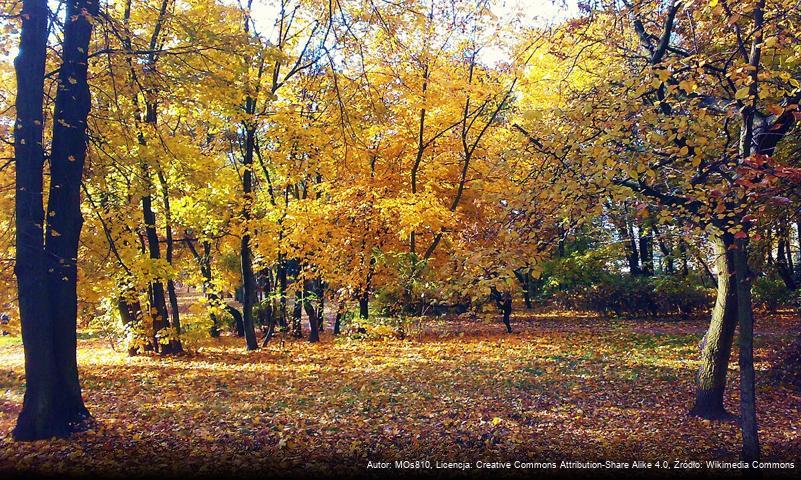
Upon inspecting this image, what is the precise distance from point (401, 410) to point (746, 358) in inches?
161

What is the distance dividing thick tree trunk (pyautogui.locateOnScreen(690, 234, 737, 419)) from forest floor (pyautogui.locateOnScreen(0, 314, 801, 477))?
0.77 feet

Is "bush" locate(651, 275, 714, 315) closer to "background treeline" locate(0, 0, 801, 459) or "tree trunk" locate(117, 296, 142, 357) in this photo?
"background treeline" locate(0, 0, 801, 459)

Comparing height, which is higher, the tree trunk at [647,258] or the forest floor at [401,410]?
the tree trunk at [647,258]

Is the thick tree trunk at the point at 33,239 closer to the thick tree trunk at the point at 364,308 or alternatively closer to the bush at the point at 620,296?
the thick tree trunk at the point at 364,308

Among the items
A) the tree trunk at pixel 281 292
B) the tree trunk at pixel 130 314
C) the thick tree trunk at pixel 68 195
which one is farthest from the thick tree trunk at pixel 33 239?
the tree trunk at pixel 281 292

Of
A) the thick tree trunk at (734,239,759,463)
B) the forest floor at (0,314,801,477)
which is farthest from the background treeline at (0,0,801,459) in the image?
the forest floor at (0,314,801,477)

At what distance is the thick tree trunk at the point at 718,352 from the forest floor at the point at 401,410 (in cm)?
24

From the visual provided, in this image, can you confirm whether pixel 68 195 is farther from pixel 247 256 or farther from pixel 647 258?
pixel 647 258

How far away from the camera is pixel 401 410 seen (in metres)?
6.94

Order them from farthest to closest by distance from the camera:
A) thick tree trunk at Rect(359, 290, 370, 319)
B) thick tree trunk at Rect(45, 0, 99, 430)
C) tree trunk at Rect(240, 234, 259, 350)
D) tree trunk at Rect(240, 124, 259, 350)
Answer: thick tree trunk at Rect(359, 290, 370, 319), tree trunk at Rect(240, 234, 259, 350), tree trunk at Rect(240, 124, 259, 350), thick tree trunk at Rect(45, 0, 99, 430)

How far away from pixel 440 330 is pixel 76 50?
11448 mm

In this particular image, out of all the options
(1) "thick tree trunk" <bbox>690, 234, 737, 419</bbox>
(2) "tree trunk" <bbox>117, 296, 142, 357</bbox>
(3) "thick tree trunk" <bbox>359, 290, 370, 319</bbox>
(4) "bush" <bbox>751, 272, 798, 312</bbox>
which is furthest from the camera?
(4) "bush" <bbox>751, 272, 798, 312</bbox>

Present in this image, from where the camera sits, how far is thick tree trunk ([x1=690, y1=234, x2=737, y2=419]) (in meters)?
6.01

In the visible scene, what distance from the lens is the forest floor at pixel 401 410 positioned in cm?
518
